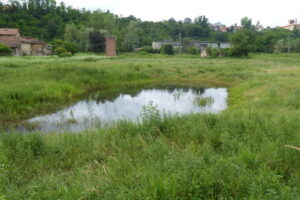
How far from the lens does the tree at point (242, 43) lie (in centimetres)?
4669

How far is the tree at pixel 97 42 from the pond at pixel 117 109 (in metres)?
37.4

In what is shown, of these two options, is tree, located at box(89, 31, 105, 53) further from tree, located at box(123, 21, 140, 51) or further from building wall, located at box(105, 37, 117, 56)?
tree, located at box(123, 21, 140, 51)

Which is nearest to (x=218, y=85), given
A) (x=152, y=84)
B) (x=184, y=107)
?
(x=152, y=84)

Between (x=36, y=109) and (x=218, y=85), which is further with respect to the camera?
(x=218, y=85)

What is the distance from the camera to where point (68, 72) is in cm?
1759

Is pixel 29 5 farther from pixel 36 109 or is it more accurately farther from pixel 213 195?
pixel 213 195

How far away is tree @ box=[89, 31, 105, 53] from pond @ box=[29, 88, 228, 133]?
1474 inches

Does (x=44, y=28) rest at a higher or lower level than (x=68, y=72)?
higher

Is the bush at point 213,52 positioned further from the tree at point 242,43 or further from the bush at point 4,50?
the bush at point 4,50

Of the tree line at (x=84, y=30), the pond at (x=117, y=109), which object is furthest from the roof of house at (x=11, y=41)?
the pond at (x=117, y=109)

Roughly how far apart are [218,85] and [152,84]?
18.6ft

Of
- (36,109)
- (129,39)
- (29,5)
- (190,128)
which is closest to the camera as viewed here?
(190,128)

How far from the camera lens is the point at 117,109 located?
12.5m

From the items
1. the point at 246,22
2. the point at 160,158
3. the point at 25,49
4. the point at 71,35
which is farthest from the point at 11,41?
the point at 246,22
